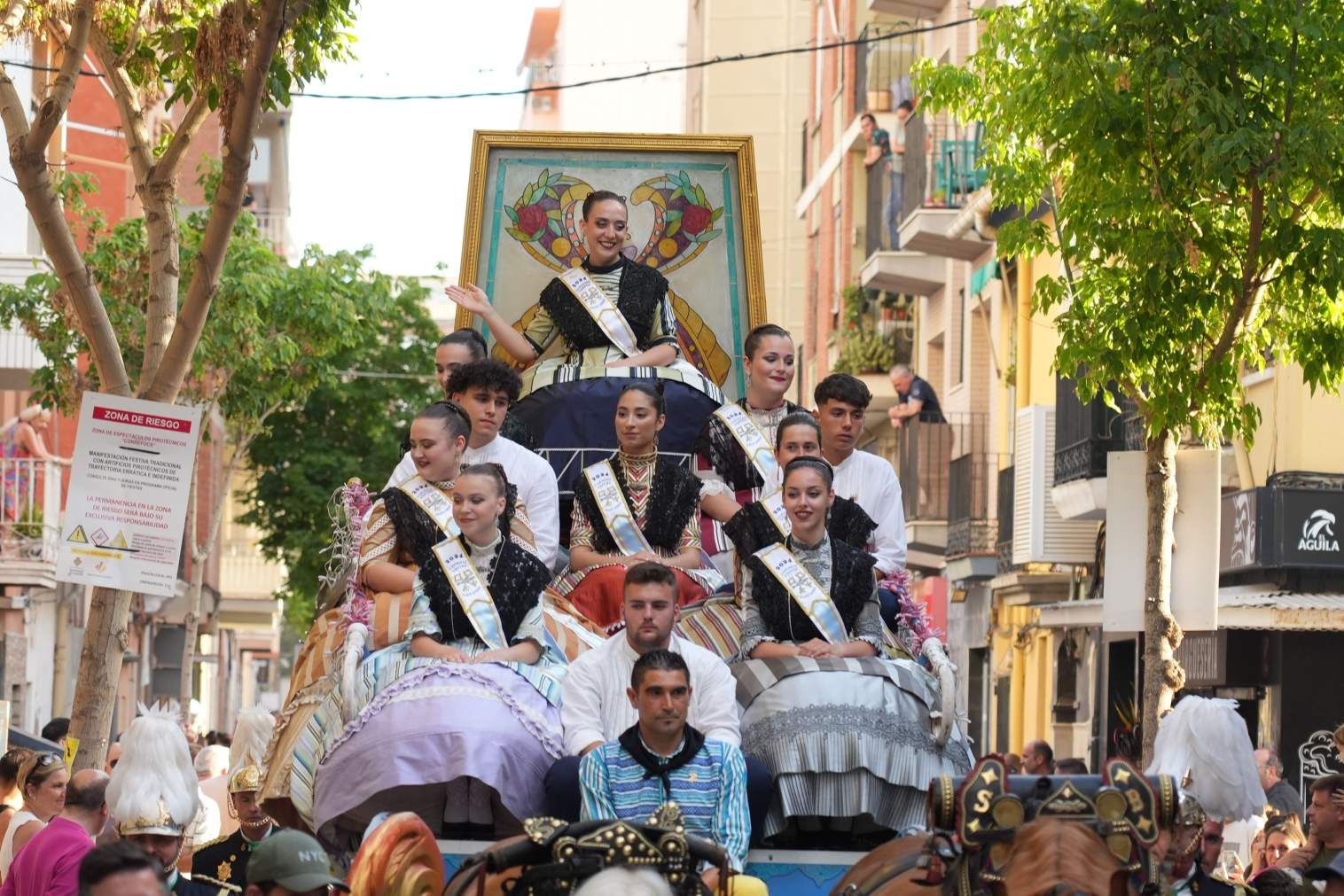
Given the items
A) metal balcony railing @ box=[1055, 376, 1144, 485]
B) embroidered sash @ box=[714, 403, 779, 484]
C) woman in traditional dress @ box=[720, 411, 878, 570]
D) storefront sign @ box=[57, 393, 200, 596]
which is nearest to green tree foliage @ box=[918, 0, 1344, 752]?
embroidered sash @ box=[714, 403, 779, 484]

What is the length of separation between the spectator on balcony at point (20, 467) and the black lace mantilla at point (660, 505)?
21.9 m

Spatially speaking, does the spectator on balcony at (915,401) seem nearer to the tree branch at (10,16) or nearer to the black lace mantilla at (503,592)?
the tree branch at (10,16)

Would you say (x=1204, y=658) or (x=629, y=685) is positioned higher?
(x=629, y=685)

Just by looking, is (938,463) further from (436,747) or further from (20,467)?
(436,747)

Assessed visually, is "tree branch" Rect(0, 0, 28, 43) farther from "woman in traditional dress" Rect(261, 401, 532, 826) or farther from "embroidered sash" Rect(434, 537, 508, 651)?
"embroidered sash" Rect(434, 537, 508, 651)

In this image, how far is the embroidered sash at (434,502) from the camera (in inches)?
377

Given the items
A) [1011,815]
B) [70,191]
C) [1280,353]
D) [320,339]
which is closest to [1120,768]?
[1011,815]

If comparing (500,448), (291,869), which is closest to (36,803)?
(500,448)

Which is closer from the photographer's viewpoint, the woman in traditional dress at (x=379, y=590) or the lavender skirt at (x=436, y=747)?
the lavender skirt at (x=436, y=747)

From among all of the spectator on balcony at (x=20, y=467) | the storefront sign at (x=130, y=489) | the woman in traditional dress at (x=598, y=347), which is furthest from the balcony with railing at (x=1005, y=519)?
the storefront sign at (x=130, y=489)

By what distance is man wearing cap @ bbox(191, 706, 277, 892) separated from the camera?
30.3ft

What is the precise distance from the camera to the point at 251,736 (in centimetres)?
1201

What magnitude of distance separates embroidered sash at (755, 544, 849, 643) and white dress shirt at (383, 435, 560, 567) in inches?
56.2

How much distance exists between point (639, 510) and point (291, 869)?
4591mm
